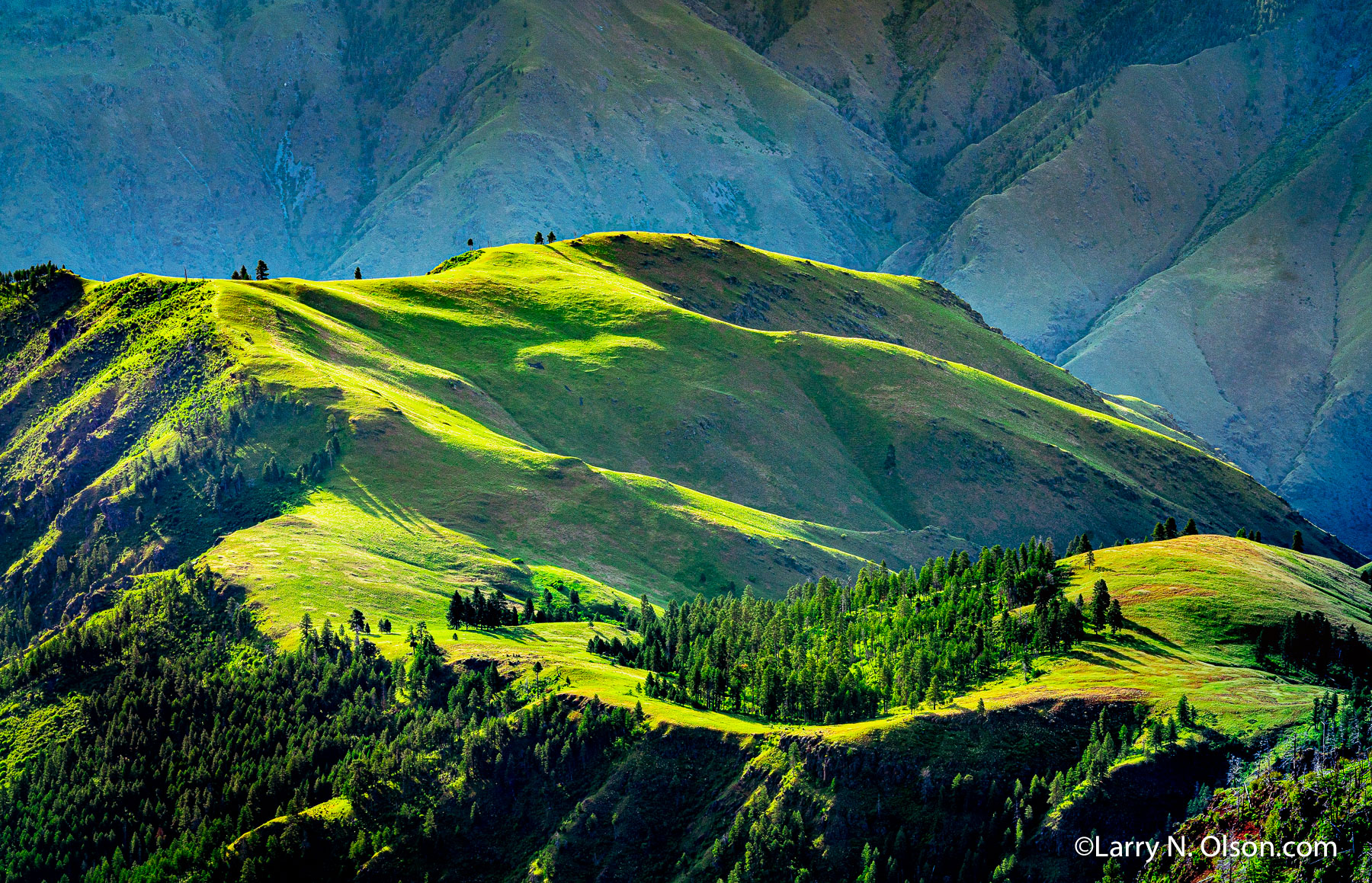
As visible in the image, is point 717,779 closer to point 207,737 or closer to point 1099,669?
point 1099,669

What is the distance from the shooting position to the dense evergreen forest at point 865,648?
165 m

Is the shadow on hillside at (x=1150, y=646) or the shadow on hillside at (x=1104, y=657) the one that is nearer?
the shadow on hillside at (x=1104, y=657)

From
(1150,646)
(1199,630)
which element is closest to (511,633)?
(1150,646)

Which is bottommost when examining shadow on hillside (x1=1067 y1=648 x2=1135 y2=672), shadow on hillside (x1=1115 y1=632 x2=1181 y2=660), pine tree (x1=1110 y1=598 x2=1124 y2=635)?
shadow on hillside (x1=1067 y1=648 x2=1135 y2=672)

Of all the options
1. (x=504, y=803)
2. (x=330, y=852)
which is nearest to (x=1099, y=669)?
(x=504, y=803)

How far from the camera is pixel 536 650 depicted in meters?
180

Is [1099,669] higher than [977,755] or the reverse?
higher

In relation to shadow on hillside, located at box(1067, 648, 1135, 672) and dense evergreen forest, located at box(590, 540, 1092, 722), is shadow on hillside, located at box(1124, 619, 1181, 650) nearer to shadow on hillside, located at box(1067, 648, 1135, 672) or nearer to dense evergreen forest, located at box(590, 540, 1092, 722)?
dense evergreen forest, located at box(590, 540, 1092, 722)

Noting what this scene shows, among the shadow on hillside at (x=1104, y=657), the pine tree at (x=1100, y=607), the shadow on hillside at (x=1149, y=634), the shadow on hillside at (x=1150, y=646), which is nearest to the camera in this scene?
the shadow on hillside at (x=1104, y=657)

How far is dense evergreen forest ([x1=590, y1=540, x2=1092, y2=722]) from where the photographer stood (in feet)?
542

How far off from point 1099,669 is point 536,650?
69232mm

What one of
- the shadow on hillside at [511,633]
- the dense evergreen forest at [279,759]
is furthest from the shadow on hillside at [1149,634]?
the shadow on hillside at [511,633]

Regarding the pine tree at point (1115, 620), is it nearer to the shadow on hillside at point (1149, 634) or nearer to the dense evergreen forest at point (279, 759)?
the shadow on hillside at point (1149, 634)

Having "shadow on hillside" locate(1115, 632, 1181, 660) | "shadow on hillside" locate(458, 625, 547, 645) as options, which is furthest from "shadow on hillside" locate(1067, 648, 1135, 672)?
"shadow on hillside" locate(458, 625, 547, 645)
